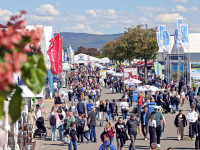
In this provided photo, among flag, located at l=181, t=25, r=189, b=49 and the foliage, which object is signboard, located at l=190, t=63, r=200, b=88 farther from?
the foliage

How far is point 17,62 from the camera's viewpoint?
7.87ft

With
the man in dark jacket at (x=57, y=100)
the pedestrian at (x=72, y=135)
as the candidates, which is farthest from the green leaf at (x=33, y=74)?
the man in dark jacket at (x=57, y=100)

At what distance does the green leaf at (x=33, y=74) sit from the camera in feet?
8.66

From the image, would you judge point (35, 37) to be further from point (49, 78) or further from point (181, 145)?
point (49, 78)

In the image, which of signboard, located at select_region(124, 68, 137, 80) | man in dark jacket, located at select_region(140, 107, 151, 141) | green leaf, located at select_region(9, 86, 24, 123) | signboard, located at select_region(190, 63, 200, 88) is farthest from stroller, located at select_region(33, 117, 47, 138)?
signboard, located at select_region(190, 63, 200, 88)

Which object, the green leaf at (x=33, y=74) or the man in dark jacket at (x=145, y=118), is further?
the man in dark jacket at (x=145, y=118)

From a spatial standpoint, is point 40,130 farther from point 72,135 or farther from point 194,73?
point 194,73

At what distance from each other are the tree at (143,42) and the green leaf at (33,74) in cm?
5353

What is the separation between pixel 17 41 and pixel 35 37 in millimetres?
163

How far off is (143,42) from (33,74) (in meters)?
54.1

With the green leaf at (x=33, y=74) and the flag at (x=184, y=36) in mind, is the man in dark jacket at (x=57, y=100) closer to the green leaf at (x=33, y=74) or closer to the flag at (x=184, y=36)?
the flag at (x=184, y=36)

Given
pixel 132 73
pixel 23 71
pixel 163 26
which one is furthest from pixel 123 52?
pixel 23 71

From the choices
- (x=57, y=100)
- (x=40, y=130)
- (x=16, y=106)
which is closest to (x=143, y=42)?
(x=57, y=100)

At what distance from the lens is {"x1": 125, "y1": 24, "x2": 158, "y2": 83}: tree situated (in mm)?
56156
